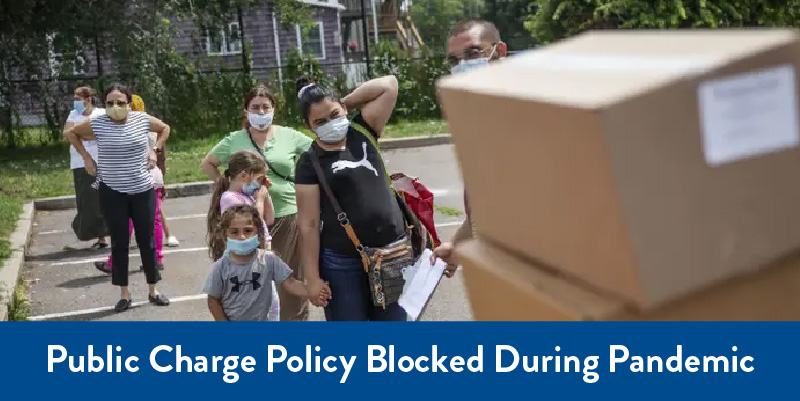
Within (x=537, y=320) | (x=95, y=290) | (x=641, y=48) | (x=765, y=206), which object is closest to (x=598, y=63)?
(x=641, y=48)

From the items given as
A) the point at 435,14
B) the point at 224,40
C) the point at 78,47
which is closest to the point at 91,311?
the point at 78,47

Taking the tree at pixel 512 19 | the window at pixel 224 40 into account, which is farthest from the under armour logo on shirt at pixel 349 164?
the tree at pixel 512 19

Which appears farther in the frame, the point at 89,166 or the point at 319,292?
the point at 89,166

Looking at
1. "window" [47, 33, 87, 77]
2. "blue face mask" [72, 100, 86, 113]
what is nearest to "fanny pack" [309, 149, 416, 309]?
"blue face mask" [72, 100, 86, 113]

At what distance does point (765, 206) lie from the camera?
1.58 meters

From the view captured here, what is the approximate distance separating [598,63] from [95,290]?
6.64 m

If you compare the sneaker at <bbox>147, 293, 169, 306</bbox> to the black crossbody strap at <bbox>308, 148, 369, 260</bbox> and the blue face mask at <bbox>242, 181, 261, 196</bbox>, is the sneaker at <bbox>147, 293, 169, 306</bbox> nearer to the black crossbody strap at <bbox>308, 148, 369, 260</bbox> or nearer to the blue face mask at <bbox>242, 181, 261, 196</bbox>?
the blue face mask at <bbox>242, 181, 261, 196</bbox>

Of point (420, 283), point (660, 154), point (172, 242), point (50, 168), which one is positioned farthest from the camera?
point (50, 168)

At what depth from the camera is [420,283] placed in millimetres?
3971

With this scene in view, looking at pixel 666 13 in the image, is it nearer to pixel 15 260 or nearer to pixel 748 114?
pixel 15 260

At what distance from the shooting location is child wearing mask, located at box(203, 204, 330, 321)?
4.46m

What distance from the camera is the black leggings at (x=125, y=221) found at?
6.73 metres

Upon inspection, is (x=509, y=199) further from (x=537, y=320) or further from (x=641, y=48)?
(x=641, y=48)

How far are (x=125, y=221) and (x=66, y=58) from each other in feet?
39.7
